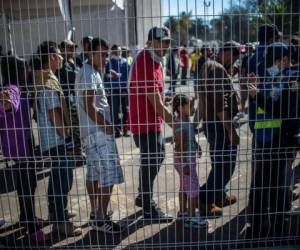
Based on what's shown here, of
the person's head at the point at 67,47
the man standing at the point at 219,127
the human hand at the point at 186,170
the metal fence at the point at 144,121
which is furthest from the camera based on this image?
the man standing at the point at 219,127

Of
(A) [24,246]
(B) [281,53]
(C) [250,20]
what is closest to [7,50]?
(A) [24,246]

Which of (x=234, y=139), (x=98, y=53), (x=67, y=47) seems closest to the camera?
(x=98, y=53)

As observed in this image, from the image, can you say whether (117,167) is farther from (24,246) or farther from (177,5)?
(177,5)

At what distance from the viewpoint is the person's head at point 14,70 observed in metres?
3.45

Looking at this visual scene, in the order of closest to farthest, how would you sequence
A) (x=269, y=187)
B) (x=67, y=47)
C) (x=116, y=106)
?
→ (x=269, y=187) → (x=67, y=47) → (x=116, y=106)

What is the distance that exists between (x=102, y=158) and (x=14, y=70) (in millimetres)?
1037

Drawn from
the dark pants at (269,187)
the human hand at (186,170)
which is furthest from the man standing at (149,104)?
the dark pants at (269,187)

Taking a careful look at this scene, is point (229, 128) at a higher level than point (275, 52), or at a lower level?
lower

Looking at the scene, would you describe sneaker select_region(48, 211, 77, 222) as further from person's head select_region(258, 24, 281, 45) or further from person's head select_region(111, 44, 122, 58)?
person's head select_region(258, 24, 281, 45)

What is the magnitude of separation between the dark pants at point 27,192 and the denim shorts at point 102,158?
0.49 meters

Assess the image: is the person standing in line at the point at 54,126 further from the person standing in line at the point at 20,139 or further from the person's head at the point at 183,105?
the person's head at the point at 183,105

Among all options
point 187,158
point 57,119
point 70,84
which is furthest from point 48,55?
point 187,158

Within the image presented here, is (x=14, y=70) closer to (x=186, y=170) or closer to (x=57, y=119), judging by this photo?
A: (x=57, y=119)

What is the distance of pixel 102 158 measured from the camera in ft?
→ 12.0
